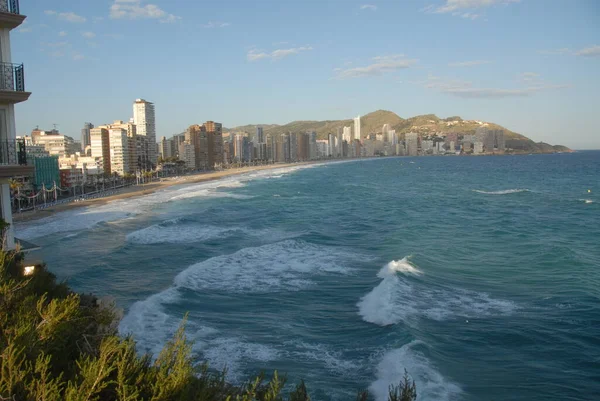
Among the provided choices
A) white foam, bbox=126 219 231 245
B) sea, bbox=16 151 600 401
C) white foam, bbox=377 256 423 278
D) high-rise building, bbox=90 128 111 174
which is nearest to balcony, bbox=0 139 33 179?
sea, bbox=16 151 600 401

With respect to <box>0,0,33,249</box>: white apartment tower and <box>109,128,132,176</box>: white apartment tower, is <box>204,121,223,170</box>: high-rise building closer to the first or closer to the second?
<box>109,128,132,176</box>: white apartment tower

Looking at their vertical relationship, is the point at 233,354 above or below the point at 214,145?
below

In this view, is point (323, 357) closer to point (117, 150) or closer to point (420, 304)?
point (420, 304)

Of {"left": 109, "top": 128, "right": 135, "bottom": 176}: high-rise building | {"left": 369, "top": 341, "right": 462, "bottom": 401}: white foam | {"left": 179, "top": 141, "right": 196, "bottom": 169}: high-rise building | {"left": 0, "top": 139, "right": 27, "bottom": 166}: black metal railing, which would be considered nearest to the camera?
{"left": 369, "top": 341, "right": 462, "bottom": 401}: white foam

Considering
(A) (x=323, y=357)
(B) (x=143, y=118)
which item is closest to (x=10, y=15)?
(A) (x=323, y=357)

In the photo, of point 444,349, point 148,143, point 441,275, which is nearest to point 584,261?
point 441,275
